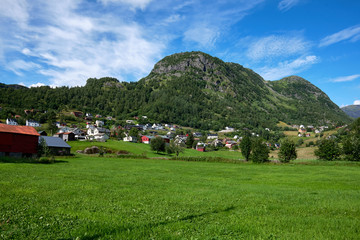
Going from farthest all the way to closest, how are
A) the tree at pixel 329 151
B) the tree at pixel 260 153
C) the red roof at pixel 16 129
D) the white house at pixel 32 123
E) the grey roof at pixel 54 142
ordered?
the white house at pixel 32 123 < the tree at pixel 329 151 < the tree at pixel 260 153 < the grey roof at pixel 54 142 < the red roof at pixel 16 129

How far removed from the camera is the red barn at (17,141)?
53.6m

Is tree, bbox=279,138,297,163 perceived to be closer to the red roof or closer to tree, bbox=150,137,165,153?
tree, bbox=150,137,165,153

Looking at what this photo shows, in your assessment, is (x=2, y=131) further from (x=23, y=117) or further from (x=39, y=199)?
(x=23, y=117)

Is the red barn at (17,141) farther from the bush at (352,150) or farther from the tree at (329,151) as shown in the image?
the bush at (352,150)

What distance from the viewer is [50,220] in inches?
320

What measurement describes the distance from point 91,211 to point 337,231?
395 inches

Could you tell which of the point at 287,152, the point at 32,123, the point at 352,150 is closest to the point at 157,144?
the point at 287,152

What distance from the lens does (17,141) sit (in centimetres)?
5609

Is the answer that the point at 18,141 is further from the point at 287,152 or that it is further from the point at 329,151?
the point at 329,151

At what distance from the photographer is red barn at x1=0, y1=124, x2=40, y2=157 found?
176ft

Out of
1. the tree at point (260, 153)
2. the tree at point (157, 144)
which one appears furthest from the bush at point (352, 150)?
the tree at point (157, 144)

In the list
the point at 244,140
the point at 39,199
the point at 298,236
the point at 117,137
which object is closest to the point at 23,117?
the point at 117,137

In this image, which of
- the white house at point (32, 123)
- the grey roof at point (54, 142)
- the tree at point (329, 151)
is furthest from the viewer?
the white house at point (32, 123)

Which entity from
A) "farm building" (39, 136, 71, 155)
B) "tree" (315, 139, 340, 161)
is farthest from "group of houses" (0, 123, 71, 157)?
"tree" (315, 139, 340, 161)
